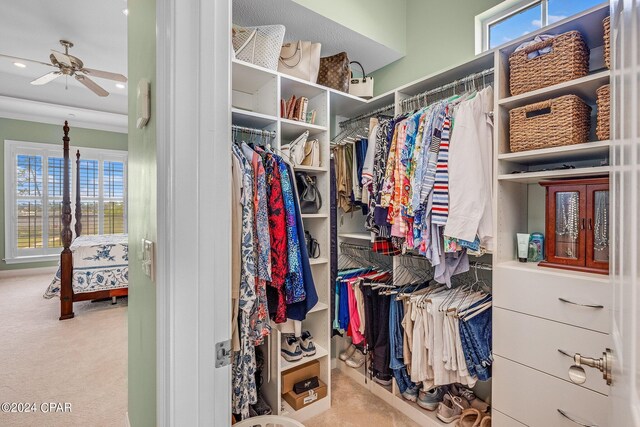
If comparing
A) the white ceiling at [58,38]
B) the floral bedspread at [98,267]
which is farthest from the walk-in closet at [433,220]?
the floral bedspread at [98,267]

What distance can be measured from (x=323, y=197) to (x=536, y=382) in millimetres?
1477

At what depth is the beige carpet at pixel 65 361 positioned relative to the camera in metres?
1.89

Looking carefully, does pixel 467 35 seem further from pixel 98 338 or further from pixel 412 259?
pixel 98 338

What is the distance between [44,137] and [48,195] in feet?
3.32

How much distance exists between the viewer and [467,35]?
199 cm

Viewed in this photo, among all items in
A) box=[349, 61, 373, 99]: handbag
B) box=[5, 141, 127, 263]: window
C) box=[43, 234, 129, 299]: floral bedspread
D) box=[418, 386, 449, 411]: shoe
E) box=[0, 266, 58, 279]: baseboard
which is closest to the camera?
box=[418, 386, 449, 411]: shoe

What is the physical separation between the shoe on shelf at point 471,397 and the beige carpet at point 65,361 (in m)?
2.06

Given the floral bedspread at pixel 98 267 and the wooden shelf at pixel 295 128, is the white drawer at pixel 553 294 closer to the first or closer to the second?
the wooden shelf at pixel 295 128

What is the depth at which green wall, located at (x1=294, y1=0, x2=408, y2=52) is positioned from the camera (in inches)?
74.4

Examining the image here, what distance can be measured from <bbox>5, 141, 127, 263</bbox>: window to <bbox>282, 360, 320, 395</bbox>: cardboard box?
4922 mm

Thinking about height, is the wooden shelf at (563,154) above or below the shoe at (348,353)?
above

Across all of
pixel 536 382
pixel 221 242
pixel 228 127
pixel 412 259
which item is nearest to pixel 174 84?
pixel 228 127

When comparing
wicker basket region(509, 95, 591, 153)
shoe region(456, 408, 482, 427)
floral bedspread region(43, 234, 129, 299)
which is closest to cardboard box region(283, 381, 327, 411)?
shoe region(456, 408, 482, 427)

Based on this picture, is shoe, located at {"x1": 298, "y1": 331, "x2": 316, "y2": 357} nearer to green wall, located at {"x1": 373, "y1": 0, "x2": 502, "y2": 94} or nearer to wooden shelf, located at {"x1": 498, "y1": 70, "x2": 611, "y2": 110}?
wooden shelf, located at {"x1": 498, "y1": 70, "x2": 611, "y2": 110}
